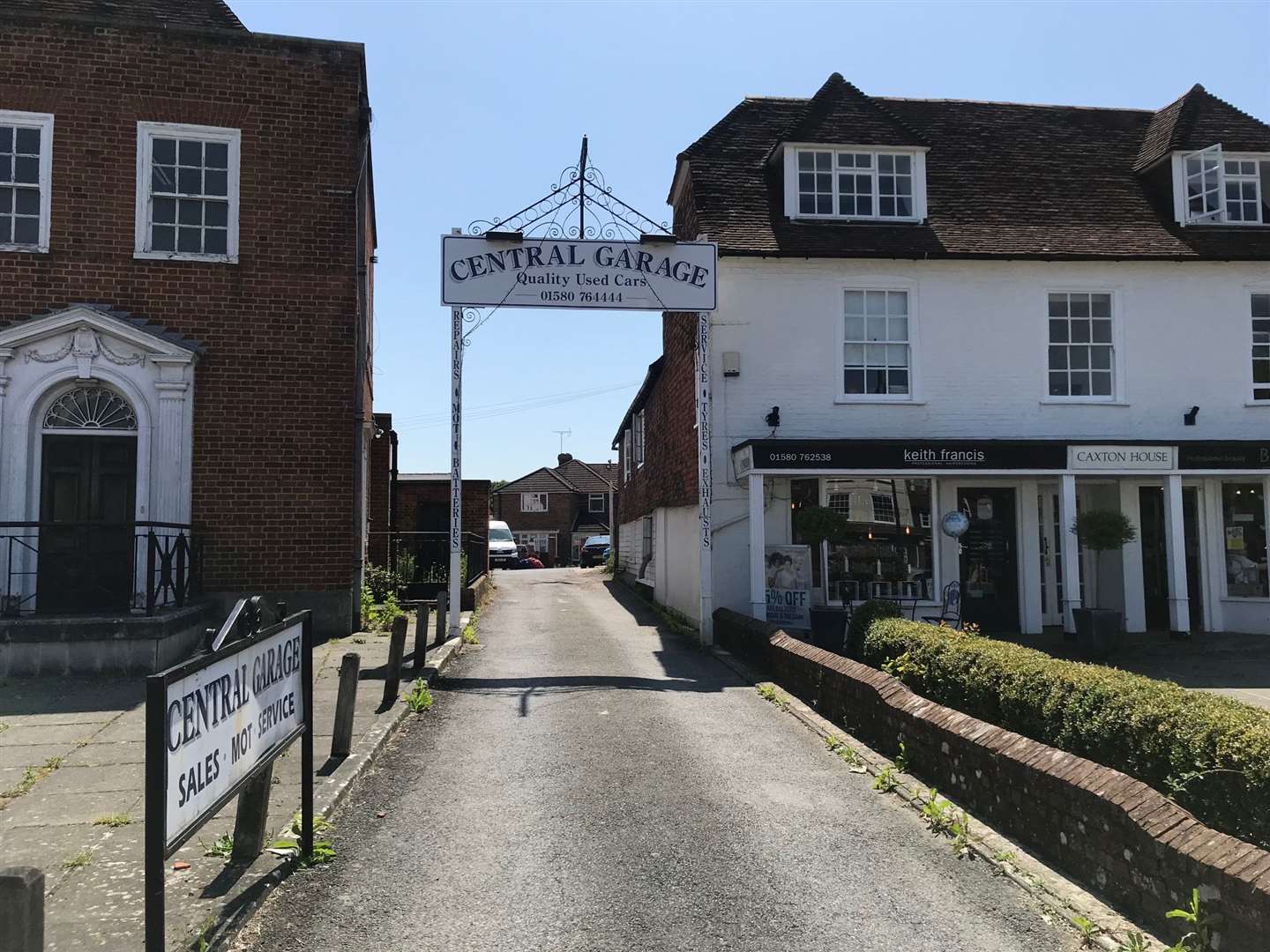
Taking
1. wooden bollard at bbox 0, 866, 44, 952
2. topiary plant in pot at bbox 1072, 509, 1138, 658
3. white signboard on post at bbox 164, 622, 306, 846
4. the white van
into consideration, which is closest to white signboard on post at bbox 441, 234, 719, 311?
topiary plant in pot at bbox 1072, 509, 1138, 658

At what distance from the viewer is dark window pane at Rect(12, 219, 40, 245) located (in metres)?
12.2

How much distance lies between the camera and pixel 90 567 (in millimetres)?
11805

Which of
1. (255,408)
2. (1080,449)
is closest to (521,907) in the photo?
(255,408)

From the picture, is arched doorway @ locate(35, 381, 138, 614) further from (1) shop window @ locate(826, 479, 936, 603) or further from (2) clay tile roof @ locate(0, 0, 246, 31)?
(1) shop window @ locate(826, 479, 936, 603)

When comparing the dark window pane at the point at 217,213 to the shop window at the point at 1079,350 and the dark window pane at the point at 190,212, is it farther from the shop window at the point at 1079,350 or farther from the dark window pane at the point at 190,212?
the shop window at the point at 1079,350

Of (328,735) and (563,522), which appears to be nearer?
(328,735)

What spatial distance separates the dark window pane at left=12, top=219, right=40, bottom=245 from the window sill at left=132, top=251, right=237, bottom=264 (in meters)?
1.26

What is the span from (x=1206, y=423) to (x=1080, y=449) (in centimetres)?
295

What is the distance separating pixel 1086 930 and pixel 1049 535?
11.8 m

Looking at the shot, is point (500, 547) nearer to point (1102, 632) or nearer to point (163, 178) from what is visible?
point (163, 178)

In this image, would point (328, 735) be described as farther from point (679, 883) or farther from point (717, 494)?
point (717, 494)

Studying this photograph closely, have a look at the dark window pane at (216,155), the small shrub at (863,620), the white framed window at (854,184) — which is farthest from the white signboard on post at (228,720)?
the white framed window at (854,184)

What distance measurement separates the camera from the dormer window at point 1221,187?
51.1 ft

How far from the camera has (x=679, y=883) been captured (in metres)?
4.89
